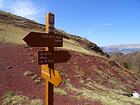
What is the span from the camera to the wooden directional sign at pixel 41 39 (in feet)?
26.0

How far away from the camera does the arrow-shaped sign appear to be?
7.93 m

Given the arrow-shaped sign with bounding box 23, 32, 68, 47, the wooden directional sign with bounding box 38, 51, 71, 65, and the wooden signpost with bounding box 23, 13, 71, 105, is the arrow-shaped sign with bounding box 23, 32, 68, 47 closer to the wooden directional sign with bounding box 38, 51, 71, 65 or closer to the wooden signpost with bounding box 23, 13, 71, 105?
the wooden signpost with bounding box 23, 13, 71, 105

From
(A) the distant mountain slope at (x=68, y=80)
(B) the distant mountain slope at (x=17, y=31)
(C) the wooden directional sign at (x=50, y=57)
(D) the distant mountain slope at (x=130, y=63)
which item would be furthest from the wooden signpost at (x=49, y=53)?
(D) the distant mountain slope at (x=130, y=63)

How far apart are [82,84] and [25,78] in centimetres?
435

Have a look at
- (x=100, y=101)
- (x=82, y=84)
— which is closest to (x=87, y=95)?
(x=100, y=101)

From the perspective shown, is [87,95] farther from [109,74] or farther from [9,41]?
[9,41]

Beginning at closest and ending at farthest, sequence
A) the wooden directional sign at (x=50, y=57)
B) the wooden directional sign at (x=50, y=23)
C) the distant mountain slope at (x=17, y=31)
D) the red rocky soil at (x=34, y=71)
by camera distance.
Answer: the wooden directional sign at (x=50, y=57)
the wooden directional sign at (x=50, y=23)
the red rocky soil at (x=34, y=71)
the distant mountain slope at (x=17, y=31)

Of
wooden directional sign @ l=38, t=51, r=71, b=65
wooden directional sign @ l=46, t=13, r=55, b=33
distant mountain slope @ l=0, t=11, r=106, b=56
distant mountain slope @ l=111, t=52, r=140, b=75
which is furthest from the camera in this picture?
distant mountain slope @ l=111, t=52, r=140, b=75

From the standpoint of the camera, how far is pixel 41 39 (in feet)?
26.6

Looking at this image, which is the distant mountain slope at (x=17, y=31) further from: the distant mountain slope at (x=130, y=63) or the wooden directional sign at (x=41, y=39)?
the wooden directional sign at (x=41, y=39)

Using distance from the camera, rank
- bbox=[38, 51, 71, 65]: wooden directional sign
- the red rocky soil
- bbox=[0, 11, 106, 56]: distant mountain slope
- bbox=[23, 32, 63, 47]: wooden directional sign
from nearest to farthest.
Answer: bbox=[23, 32, 63, 47]: wooden directional sign → bbox=[38, 51, 71, 65]: wooden directional sign → the red rocky soil → bbox=[0, 11, 106, 56]: distant mountain slope

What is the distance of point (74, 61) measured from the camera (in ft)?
89.7

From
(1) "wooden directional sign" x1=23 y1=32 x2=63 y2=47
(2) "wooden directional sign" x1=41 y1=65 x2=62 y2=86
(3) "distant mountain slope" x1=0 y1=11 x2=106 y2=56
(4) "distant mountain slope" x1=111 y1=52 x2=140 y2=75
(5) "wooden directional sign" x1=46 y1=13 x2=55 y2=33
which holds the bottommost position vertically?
(4) "distant mountain slope" x1=111 y1=52 x2=140 y2=75

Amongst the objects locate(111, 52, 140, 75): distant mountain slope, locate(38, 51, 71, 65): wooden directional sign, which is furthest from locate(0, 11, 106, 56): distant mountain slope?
locate(38, 51, 71, 65): wooden directional sign
